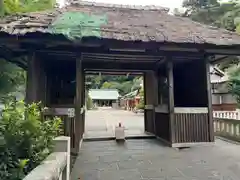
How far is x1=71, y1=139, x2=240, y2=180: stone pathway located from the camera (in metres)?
3.97

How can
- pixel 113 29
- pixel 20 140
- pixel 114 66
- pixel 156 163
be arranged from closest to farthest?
pixel 20 140 → pixel 156 163 → pixel 113 29 → pixel 114 66

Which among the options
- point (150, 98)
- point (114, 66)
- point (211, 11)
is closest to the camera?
point (114, 66)

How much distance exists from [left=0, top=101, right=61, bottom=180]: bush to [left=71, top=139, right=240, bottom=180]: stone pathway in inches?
57.2

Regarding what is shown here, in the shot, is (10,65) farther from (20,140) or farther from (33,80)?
(20,140)

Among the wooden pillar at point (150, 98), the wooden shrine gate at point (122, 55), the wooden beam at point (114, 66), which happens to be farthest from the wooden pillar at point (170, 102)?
the wooden pillar at point (150, 98)

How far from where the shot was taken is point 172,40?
17.1ft

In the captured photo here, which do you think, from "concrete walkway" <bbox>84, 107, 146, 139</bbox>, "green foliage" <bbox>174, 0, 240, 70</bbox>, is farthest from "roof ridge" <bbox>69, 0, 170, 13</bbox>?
"green foliage" <bbox>174, 0, 240, 70</bbox>

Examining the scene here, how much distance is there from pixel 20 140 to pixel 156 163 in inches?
119

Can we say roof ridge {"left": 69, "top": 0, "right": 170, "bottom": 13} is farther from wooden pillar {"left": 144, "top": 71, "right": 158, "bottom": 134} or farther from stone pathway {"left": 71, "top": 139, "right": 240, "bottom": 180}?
stone pathway {"left": 71, "top": 139, "right": 240, "bottom": 180}

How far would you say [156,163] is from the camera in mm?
4793

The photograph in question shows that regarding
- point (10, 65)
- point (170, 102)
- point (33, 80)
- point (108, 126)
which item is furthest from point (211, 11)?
point (33, 80)

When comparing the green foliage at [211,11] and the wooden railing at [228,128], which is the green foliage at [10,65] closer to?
the wooden railing at [228,128]

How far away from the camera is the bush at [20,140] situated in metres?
2.35

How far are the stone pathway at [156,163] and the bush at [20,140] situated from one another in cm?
145
